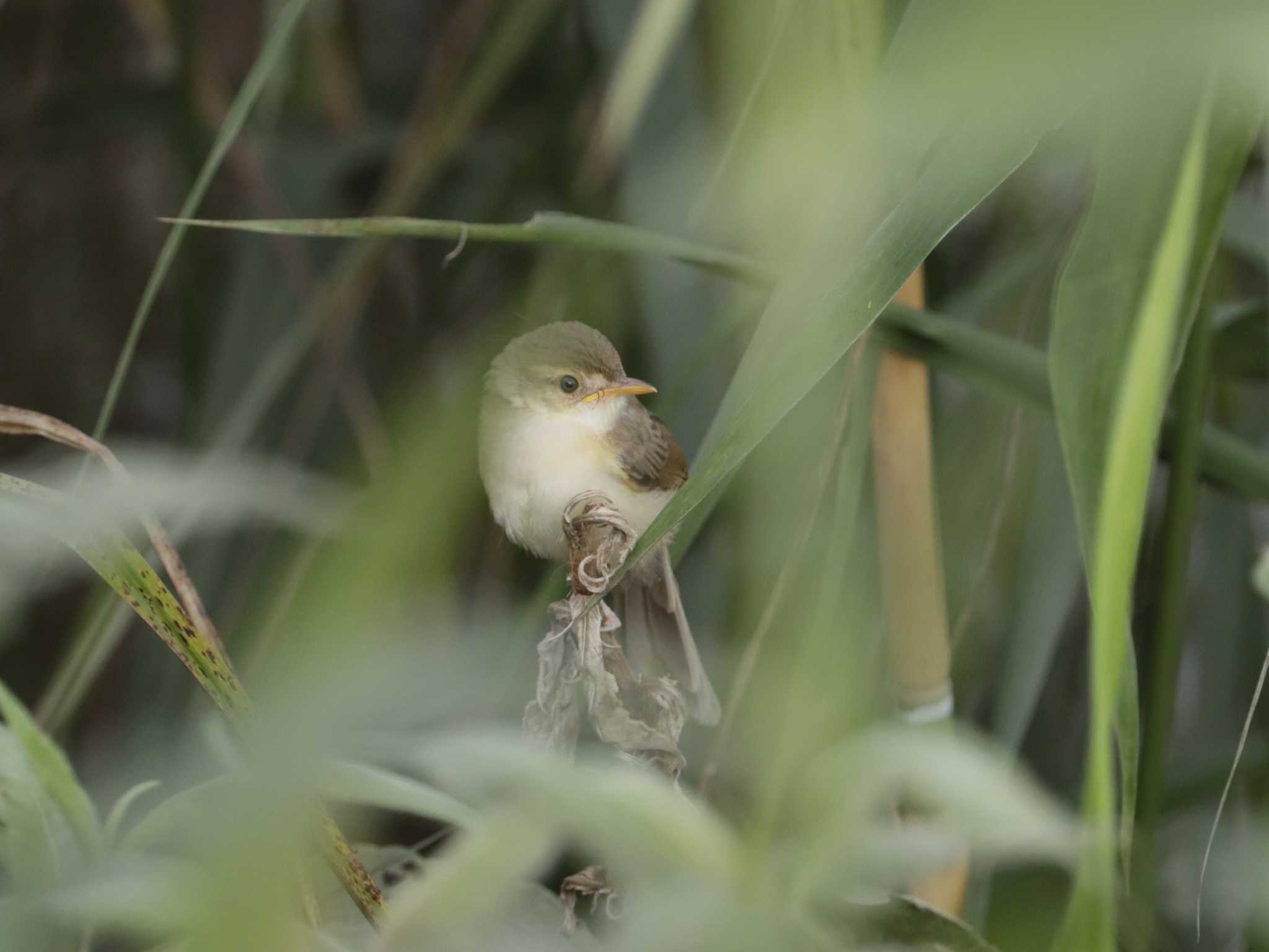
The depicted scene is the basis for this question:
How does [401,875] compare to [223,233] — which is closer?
[401,875]

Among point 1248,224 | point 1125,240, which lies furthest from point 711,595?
point 1125,240

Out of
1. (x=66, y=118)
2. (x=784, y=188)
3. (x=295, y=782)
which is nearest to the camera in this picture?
(x=295, y=782)

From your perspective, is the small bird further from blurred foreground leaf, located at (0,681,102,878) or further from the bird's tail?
blurred foreground leaf, located at (0,681,102,878)

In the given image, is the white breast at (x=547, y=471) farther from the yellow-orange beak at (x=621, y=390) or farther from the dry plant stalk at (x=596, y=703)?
the dry plant stalk at (x=596, y=703)

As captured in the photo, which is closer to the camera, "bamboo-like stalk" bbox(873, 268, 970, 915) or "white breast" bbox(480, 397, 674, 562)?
"bamboo-like stalk" bbox(873, 268, 970, 915)

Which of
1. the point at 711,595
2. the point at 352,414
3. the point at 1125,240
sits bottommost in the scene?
the point at 1125,240

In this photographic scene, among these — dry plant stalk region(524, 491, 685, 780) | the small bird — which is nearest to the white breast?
the small bird

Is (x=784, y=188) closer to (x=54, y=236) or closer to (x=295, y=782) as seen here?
(x=295, y=782)
